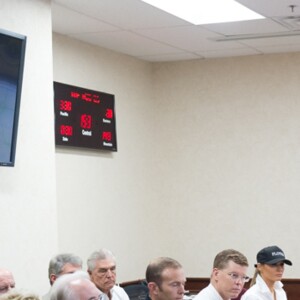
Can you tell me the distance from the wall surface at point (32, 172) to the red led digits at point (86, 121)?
1815 millimetres

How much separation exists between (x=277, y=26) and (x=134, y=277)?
128 inches

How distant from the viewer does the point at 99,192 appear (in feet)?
30.1

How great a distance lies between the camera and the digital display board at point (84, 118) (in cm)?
855

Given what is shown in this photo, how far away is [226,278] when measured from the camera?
5871 mm

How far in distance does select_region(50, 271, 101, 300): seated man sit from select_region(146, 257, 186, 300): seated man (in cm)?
150

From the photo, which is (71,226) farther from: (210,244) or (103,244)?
(210,244)

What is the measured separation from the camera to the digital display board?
855 cm

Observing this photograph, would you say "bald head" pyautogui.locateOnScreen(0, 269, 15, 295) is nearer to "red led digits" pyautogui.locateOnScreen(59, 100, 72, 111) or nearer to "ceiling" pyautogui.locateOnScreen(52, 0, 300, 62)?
"ceiling" pyautogui.locateOnScreen(52, 0, 300, 62)

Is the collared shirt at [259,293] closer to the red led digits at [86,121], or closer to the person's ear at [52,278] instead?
the person's ear at [52,278]

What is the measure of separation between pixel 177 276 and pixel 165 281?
8 cm

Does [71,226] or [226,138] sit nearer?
[71,226]

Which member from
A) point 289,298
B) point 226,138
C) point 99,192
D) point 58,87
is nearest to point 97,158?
point 99,192

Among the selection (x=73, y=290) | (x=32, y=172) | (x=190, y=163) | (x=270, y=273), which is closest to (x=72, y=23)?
(x=32, y=172)

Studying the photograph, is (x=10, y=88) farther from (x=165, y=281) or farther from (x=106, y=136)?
(x=106, y=136)
